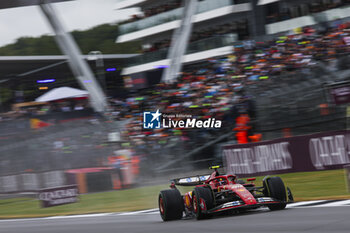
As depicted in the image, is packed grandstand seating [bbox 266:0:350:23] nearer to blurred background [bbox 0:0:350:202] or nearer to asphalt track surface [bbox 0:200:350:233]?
blurred background [bbox 0:0:350:202]

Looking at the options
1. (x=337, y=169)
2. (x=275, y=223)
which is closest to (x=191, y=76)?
(x=337, y=169)

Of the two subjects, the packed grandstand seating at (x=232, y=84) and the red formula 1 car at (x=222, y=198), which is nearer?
the red formula 1 car at (x=222, y=198)

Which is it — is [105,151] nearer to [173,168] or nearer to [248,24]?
[173,168]

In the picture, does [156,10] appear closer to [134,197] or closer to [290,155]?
→ [134,197]

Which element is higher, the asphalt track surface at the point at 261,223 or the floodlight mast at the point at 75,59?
the floodlight mast at the point at 75,59

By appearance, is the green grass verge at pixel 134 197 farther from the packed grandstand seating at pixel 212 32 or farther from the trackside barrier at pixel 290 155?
the packed grandstand seating at pixel 212 32

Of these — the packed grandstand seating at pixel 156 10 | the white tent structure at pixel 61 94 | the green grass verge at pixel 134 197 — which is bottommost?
the green grass verge at pixel 134 197

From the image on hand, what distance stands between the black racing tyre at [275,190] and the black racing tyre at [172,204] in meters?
1.29

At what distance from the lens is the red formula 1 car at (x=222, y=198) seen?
727 cm

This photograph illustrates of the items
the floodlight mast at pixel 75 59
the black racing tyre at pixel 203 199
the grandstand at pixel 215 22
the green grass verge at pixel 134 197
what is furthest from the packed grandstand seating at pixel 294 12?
the black racing tyre at pixel 203 199

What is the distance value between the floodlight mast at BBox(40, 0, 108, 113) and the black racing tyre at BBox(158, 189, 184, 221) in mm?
14977

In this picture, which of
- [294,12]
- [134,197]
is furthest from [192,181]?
[294,12]

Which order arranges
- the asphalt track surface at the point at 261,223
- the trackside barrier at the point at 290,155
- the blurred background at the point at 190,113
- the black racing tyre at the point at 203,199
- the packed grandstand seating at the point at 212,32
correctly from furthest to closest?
1. the packed grandstand seating at the point at 212,32
2. the blurred background at the point at 190,113
3. the trackside barrier at the point at 290,155
4. the black racing tyre at the point at 203,199
5. the asphalt track surface at the point at 261,223

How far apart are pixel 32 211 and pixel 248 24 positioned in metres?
20.6
